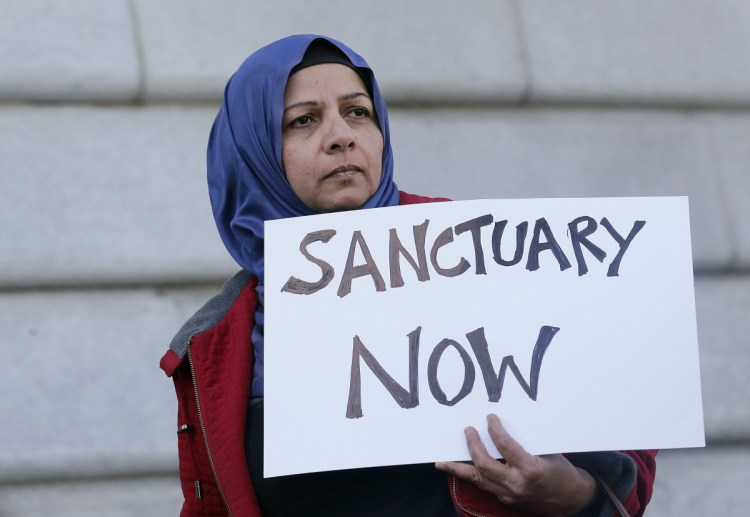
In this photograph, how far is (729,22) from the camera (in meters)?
4.36

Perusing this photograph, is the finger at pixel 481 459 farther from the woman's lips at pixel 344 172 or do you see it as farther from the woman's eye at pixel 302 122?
the woman's eye at pixel 302 122

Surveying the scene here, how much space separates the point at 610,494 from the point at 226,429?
2.03 feet

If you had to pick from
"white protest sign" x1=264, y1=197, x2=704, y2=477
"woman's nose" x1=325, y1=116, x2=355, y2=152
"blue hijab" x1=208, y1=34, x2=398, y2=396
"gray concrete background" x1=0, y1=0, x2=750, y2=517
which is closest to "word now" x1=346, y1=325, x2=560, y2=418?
"white protest sign" x1=264, y1=197, x2=704, y2=477

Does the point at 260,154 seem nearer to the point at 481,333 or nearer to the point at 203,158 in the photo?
the point at 481,333

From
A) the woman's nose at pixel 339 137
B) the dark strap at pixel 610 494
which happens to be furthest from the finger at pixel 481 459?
the woman's nose at pixel 339 137

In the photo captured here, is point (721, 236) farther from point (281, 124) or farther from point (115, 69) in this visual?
point (281, 124)

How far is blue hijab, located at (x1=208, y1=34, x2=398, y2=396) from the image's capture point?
218 cm

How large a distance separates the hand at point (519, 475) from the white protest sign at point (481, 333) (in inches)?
0.9

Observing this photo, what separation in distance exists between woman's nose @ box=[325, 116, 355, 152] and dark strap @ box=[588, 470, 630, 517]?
2.20ft

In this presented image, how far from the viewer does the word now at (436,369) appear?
1846 mm

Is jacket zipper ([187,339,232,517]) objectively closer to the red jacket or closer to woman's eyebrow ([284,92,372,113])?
the red jacket

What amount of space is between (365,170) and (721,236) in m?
2.42

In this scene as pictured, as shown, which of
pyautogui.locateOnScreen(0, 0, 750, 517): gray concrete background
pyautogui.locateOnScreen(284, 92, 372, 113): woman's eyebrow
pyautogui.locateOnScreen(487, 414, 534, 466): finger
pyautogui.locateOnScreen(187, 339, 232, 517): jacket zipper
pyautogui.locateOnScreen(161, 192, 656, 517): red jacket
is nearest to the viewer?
pyautogui.locateOnScreen(487, 414, 534, 466): finger

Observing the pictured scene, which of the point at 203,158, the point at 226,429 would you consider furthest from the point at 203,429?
the point at 203,158
